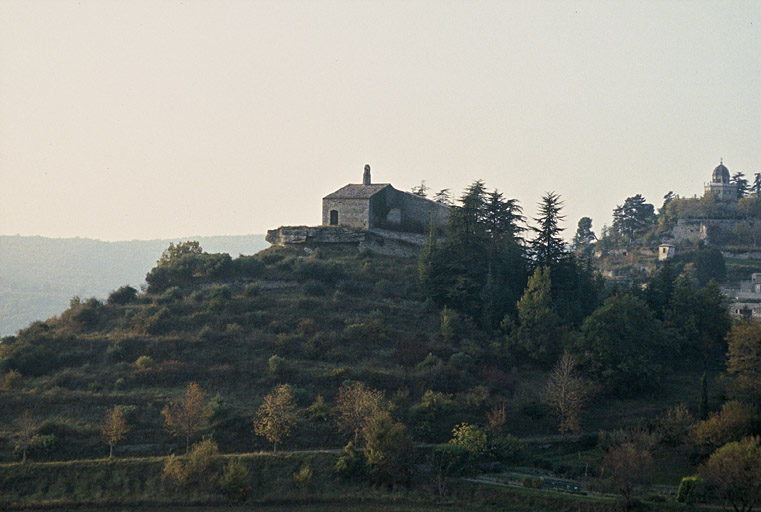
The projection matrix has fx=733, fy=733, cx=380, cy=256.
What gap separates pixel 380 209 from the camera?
206 feet

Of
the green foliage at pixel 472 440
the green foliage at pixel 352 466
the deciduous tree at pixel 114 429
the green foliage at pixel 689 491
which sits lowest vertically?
the green foliage at pixel 689 491

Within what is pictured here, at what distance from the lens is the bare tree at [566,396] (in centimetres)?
3850

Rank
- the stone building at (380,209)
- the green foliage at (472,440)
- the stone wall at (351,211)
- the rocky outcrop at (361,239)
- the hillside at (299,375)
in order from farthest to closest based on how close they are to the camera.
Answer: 1. the stone building at (380,209)
2. the stone wall at (351,211)
3. the rocky outcrop at (361,239)
4. the green foliage at (472,440)
5. the hillside at (299,375)

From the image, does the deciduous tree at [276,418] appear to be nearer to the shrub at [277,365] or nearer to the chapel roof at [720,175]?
the shrub at [277,365]

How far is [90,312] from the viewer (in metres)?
48.8

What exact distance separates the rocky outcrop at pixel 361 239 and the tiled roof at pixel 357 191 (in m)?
3.33

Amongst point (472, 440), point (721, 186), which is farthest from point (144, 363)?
point (721, 186)

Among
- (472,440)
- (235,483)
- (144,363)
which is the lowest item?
(235,483)

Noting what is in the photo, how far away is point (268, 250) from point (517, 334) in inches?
942

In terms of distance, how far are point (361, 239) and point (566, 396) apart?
25.3 metres

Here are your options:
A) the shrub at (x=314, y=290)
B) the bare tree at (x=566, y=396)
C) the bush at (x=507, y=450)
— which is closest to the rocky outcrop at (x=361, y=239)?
the shrub at (x=314, y=290)

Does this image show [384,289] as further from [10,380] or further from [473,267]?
[10,380]

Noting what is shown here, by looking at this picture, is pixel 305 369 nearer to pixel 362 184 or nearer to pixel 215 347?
pixel 215 347

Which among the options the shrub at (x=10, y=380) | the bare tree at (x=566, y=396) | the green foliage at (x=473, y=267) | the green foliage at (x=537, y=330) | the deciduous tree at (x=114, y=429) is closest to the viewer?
the deciduous tree at (x=114, y=429)
